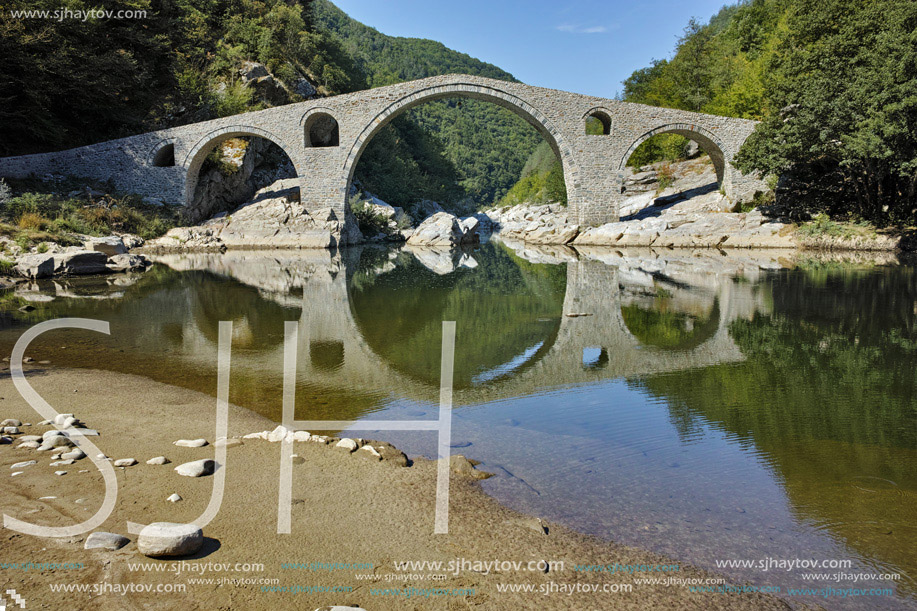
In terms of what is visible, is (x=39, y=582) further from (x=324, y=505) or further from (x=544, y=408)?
(x=544, y=408)

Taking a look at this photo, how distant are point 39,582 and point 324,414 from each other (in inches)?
86.3

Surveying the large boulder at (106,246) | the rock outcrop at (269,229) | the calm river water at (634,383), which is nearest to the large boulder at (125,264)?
the large boulder at (106,246)

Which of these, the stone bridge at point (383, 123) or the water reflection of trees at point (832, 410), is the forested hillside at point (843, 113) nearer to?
the stone bridge at point (383, 123)

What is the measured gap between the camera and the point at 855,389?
4.53m

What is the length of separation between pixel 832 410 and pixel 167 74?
3077cm

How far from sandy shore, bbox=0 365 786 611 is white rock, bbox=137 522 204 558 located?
0.04 metres

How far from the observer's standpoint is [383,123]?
23859mm

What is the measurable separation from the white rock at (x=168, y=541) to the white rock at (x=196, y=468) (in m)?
0.65

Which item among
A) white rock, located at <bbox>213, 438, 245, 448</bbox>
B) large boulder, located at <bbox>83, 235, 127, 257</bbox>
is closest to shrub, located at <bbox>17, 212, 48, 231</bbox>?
large boulder, located at <bbox>83, 235, 127, 257</bbox>

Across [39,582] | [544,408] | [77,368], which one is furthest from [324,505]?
[77,368]

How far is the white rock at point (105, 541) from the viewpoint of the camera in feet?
6.63

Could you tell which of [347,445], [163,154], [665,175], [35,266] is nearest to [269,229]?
[163,154]

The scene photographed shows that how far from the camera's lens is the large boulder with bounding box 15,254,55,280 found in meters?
12.0

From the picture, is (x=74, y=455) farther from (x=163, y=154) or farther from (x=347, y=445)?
(x=163, y=154)
